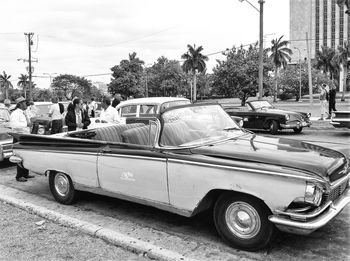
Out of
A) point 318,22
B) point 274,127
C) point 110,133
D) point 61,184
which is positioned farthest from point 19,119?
point 318,22

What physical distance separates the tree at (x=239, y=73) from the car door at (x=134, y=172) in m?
31.4

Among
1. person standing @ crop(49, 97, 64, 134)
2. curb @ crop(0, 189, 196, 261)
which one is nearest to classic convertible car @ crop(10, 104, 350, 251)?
curb @ crop(0, 189, 196, 261)

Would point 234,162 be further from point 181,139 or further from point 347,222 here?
point 347,222

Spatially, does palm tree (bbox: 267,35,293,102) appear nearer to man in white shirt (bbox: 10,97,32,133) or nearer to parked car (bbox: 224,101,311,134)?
parked car (bbox: 224,101,311,134)

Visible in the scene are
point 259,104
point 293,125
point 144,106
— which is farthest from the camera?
point 259,104

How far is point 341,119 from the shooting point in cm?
1248

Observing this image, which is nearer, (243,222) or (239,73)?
(243,222)

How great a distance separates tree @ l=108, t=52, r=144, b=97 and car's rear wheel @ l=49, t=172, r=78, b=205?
203ft

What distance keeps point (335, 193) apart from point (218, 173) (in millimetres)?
1225

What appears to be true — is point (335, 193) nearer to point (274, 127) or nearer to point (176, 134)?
point (176, 134)

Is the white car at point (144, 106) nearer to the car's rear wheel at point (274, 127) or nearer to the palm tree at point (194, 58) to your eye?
the car's rear wheel at point (274, 127)

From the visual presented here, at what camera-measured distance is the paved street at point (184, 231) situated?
151 inches

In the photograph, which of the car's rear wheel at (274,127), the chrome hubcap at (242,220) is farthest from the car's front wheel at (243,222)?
the car's rear wheel at (274,127)

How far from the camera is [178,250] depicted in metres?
3.99
